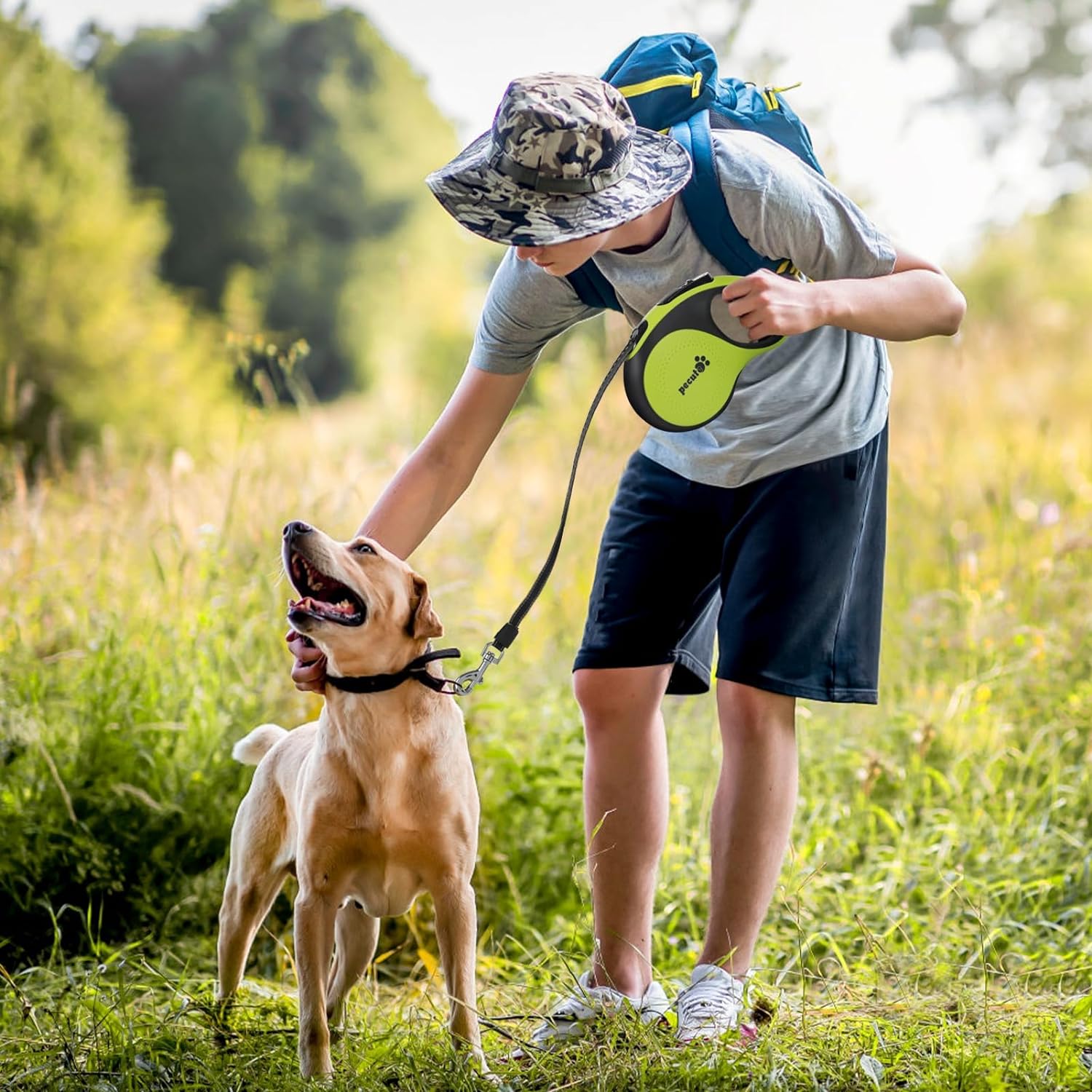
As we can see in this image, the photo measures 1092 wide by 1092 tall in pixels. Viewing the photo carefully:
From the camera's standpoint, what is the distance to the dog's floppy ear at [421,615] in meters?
2.40

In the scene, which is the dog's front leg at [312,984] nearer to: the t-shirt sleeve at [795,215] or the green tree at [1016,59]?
the t-shirt sleeve at [795,215]

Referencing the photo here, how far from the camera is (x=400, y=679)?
235 centimetres

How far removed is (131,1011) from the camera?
2654mm

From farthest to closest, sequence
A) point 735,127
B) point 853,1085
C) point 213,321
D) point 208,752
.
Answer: point 213,321 < point 208,752 < point 735,127 < point 853,1085

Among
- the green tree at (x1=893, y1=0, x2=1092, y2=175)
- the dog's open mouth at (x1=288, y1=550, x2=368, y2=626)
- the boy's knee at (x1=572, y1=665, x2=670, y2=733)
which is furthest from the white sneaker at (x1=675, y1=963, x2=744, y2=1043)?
the green tree at (x1=893, y1=0, x2=1092, y2=175)

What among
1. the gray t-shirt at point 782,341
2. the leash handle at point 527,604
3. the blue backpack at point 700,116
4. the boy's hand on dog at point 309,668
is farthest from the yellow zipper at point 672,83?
the boy's hand on dog at point 309,668

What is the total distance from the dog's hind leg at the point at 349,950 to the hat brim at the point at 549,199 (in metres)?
1.39

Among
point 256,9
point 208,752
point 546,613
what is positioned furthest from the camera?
point 256,9

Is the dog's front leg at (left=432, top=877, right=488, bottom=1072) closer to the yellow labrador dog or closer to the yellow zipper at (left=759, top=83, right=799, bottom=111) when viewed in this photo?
the yellow labrador dog

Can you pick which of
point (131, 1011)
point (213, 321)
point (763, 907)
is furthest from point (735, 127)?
point (213, 321)

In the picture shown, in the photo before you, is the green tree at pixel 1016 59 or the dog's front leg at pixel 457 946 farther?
the green tree at pixel 1016 59

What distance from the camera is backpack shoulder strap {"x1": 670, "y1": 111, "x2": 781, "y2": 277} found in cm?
229

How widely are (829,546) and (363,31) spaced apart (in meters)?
23.3

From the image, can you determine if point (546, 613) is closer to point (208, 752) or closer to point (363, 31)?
point (208, 752)
